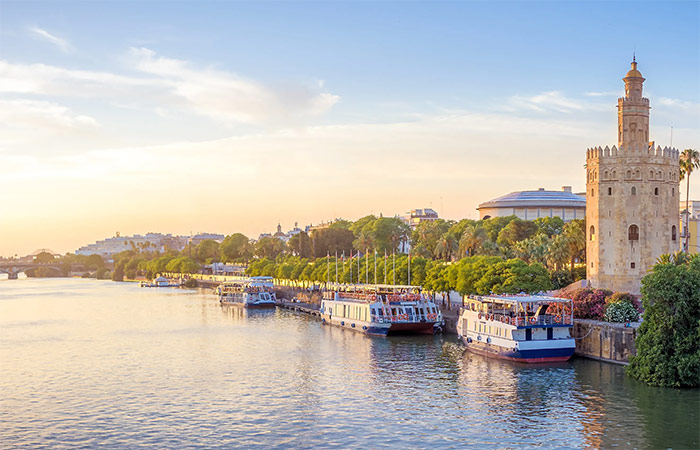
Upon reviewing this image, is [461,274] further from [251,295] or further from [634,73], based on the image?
[251,295]

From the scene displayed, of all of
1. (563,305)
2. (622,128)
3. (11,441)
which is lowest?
(11,441)

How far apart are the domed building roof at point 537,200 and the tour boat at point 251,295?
250ft

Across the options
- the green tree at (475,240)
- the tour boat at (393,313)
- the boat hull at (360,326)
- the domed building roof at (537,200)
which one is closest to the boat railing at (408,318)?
the tour boat at (393,313)

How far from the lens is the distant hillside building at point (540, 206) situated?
185125 mm

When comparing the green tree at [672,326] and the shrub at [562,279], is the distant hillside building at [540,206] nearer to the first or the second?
the shrub at [562,279]

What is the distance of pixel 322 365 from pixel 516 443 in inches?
951

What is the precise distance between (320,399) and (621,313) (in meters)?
24.5

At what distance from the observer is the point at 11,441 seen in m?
36.2

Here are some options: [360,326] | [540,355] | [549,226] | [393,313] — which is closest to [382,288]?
[360,326]

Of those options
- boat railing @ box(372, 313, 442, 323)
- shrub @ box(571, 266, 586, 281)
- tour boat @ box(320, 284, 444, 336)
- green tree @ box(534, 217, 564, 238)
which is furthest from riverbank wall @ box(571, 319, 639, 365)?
green tree @ box(534, 217, 564, 238)

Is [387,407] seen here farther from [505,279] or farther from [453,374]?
[505,279]

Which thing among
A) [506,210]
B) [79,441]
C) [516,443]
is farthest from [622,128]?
[506,210]

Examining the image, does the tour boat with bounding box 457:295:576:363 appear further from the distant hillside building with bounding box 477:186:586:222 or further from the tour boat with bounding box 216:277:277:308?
the distant hillside building with bounding box 477:186:586:222

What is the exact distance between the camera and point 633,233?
6812 centimetres
